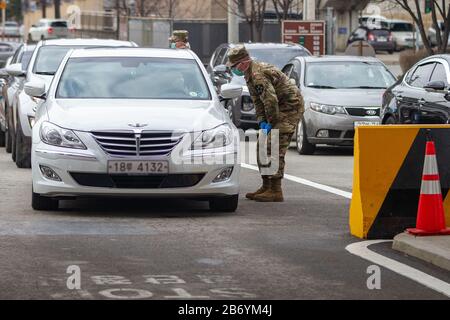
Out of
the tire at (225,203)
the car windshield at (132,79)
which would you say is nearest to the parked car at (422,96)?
the car windshield at (132,79)

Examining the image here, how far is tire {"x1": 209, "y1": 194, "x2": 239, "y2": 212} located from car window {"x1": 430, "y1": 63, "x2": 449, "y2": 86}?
19.4 ft

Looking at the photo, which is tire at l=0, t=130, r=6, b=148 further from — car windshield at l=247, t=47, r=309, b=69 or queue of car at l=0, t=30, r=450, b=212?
car windshield at l=247, t=47, r=309, b=69

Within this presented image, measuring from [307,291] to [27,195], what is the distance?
19.8 ft

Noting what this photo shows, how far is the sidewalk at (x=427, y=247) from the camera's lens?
31.6ft

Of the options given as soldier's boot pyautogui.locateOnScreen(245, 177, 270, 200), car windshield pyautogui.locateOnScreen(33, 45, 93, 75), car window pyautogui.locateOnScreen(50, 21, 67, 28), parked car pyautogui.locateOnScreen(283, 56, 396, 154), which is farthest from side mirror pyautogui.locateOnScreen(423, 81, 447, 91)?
car window pyautogui.locateOnScreen(50, 21, 67, 28)

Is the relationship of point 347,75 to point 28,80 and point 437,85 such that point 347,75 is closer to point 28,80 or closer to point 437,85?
point 437,85

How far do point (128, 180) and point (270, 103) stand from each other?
7.55ft

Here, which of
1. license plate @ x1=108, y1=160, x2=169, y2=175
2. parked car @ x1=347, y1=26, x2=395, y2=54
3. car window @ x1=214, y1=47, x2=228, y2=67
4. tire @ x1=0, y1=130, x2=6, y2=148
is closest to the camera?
license plate @ x1=108, y1=160, x2=169, y2=175

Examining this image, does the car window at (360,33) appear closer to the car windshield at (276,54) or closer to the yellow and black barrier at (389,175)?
the car windshield at (276,54)

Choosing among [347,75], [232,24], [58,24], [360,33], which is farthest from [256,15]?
[58,24]

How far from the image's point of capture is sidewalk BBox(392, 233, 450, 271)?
9633 mm

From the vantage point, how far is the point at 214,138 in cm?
1221

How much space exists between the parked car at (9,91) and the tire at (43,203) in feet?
20.4

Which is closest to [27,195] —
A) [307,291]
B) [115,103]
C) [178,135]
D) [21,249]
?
[115,103]
